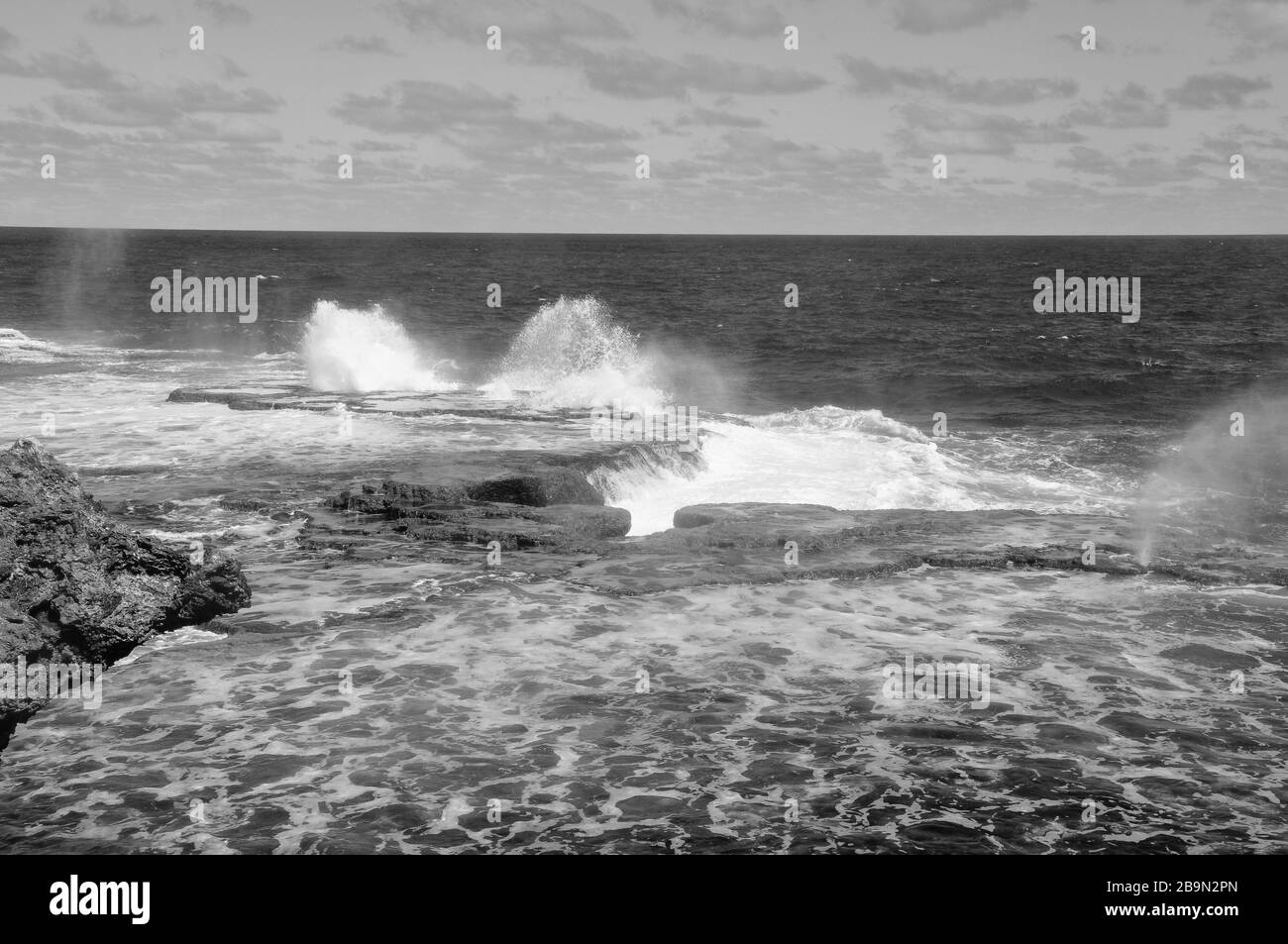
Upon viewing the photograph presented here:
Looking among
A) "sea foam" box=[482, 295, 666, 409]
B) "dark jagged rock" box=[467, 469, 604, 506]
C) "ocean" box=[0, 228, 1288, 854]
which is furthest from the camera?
"sea foam" box=[482, 295, 666, 409]

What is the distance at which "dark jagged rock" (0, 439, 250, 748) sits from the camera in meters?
10.1

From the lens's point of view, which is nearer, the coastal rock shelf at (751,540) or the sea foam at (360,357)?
the coastal rock shelf at (751,540)

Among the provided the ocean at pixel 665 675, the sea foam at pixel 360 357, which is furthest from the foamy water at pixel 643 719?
the sea foam at pixel 360 357

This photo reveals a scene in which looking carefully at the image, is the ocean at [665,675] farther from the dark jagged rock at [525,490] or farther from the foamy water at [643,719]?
the dark jagged rock at [525,490]

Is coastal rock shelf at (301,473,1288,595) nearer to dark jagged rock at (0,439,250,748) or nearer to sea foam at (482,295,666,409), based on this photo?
dark jagged rock at (0,439,250,748)

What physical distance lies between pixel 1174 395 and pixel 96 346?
34421mm

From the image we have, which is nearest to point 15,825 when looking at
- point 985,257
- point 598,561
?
point 598,561

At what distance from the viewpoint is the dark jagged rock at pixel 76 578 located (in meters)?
10.1

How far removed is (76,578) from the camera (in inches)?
414

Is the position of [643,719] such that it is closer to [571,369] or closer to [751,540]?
[751,540]

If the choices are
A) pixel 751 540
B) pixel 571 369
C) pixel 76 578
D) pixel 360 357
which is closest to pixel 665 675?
pixel 751 540

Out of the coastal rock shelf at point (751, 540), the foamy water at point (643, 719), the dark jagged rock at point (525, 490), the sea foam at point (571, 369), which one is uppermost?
the sea foam at point (571, 369)

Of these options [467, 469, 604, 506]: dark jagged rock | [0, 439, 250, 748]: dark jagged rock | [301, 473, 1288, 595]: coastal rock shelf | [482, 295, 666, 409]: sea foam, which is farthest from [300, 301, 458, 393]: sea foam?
[0, 439, 250, 748]: dark jagged rock

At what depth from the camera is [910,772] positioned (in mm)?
8625
